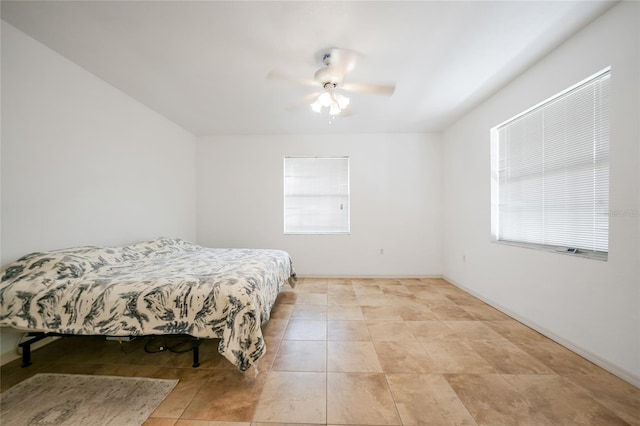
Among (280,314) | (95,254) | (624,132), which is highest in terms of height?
(624,132)

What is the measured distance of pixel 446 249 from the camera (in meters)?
4.18

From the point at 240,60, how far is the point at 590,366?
12.5 ft

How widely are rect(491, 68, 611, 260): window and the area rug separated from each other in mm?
3343

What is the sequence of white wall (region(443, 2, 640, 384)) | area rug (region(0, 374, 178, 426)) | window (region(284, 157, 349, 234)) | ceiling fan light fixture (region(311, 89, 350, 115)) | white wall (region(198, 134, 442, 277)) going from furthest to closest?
window (region(284, 157, 349, 234)) < white wall (region(198, 134, 442, 277)) < ceiling fan light fixture (region(311, 89, 350, 115)) < white wall (region(443, 2, 640, 384)) < area rug (region(0, 374, 178, 426))

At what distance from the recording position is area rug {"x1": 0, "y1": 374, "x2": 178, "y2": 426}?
1329 mm

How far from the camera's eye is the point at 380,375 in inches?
66.0

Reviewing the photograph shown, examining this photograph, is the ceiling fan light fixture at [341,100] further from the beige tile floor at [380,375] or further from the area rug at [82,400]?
the area rug at [82,400]

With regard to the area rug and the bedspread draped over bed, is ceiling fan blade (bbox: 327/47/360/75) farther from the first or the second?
the area rug

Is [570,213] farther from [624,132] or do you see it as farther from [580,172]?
[624,132]

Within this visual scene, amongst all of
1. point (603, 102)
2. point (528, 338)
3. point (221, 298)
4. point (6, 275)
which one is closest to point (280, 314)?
point (221, 298)

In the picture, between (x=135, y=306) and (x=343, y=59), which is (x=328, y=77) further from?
(x=135, y=306)

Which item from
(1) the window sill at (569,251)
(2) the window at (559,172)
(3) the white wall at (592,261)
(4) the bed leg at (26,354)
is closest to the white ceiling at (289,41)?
(3) the white wall at (592,261)

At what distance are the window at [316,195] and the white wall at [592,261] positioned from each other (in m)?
2.23

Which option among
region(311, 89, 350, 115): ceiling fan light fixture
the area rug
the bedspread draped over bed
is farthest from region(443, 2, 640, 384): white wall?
the area rug
